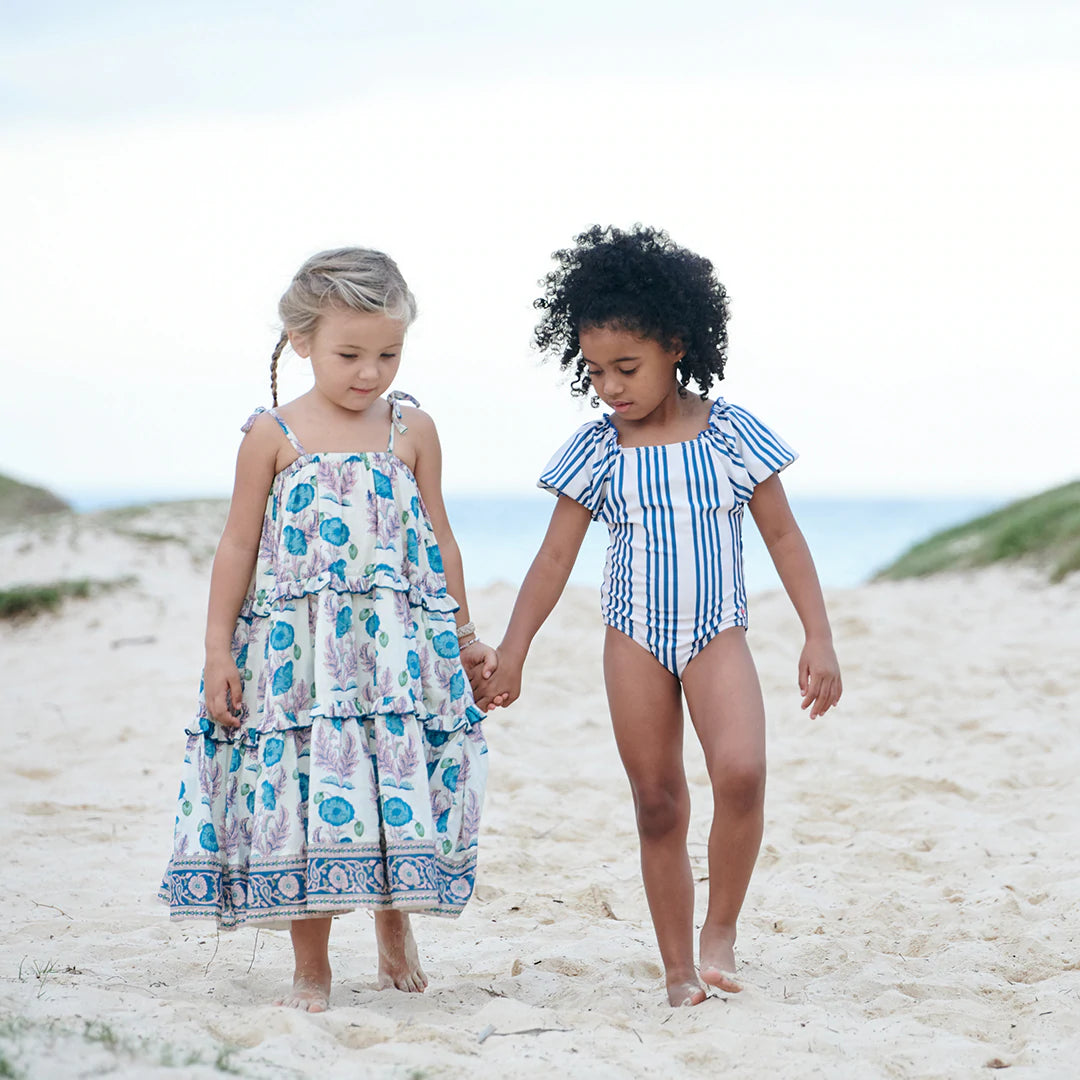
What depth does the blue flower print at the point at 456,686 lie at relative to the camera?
302 centimetres

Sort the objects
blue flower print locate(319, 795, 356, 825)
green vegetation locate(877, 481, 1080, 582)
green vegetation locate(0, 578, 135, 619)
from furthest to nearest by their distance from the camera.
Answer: green vegetation locate(877, 481, 1080, 582) < green vegetation locate(0, 578, 135, 619) < blue flower print locate(319, 795, 356, 825)

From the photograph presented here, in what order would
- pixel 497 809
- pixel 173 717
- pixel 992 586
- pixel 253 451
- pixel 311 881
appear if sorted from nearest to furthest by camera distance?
1. pixel 311 881
2. pixel 253 451
3. pixel 497 809
4. pixel 173 717
5. pixel 992 586

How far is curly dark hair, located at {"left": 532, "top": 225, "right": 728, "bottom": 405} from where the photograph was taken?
3.12 m

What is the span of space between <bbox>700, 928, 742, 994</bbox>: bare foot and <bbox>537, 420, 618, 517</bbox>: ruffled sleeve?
1055mm

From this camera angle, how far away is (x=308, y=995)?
2.89m

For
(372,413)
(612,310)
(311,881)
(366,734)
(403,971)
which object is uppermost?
(612,310)

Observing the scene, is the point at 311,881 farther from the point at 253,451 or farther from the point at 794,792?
the point at 794,792

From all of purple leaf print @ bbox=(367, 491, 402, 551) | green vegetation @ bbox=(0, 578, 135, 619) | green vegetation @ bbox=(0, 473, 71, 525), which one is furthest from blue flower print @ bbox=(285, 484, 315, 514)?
green vegetation @ bbox=(0, 473, 71, 525)

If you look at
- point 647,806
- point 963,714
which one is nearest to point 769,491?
point 647,806

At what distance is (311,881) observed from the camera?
9.16 ft

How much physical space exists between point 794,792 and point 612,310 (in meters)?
2.77

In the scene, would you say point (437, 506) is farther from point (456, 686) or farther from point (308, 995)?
point (308, 995)

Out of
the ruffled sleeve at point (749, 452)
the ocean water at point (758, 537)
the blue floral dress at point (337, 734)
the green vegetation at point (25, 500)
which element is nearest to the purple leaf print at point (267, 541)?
the blue floral dress at point (337, 734)

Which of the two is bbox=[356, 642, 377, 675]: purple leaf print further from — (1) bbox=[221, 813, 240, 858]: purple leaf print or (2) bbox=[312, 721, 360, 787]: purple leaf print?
(1) bbox=[221, 813, 240, 858]: purple leaf print
